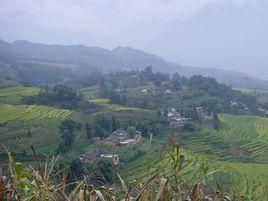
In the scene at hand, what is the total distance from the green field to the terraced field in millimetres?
10189

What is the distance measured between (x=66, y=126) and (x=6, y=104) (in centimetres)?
1154

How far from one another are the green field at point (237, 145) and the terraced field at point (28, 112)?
10.2 m

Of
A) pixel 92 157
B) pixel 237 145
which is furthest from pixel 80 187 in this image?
pixel 237 145

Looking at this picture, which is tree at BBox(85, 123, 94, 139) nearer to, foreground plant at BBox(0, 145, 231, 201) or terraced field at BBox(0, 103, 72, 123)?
terraced field at BBox(0, 103, 72, 123)

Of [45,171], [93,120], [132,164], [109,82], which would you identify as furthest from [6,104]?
[45,171]

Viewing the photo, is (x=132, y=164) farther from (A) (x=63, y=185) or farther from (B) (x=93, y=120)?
(A) (x=63, y=185)

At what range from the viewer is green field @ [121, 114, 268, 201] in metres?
21.4

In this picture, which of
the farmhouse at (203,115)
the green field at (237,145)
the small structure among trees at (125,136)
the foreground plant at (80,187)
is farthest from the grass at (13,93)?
the foreground plant at (80,187)

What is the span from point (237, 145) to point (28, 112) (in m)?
16.9

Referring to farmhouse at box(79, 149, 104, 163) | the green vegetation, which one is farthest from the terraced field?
farmhouse at box(79, 149, 104, 163)

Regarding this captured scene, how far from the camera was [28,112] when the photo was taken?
35.2 meters

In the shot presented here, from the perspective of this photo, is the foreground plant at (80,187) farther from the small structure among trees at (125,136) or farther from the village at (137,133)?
the small structure among trees at (125,136)

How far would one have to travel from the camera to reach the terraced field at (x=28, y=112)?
32.8m

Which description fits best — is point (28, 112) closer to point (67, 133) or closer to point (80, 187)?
point (67, 133)
